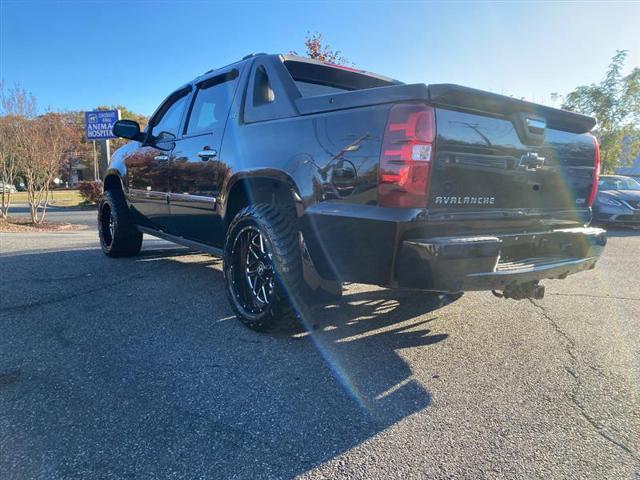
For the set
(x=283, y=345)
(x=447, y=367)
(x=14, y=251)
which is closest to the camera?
(x=447, y=367)

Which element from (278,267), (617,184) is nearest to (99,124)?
(278,267)

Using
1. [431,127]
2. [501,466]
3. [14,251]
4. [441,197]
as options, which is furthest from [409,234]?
[14,251]

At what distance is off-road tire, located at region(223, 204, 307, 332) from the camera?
2.95 meters

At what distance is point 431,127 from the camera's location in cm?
233

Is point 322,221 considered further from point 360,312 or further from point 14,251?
point 14,251

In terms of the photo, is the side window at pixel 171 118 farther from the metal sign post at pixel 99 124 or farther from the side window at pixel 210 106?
the metal sign post at pixel 99 124

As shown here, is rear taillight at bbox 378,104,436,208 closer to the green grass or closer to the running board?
the running board

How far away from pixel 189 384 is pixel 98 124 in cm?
1375

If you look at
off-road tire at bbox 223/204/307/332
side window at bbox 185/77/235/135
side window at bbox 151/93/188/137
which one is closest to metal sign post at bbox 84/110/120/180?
side window at bbox 151/93/188/137

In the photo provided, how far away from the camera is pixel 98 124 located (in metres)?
13.9

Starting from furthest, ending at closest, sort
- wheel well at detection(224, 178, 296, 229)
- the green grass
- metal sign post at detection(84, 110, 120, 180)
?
the green grass
metal sign post at detection(84, 110, 120, 180)
wheel well at detection(224, 178, 296, 229)

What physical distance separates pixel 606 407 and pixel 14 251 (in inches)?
286

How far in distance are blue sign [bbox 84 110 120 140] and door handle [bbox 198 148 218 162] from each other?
11.5 meters

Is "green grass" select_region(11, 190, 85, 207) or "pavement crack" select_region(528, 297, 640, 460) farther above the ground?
"pavement crack" select_region(528, 297, 640, 460)
